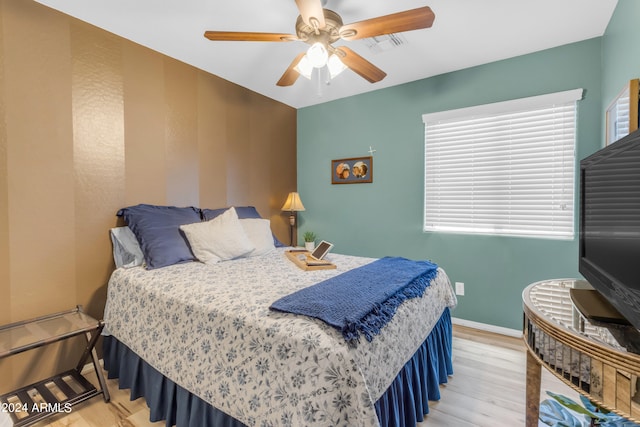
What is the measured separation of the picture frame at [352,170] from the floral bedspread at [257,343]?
5.72 ft

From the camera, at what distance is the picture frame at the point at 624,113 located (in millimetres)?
1531

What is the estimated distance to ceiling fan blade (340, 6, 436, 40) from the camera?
145cm

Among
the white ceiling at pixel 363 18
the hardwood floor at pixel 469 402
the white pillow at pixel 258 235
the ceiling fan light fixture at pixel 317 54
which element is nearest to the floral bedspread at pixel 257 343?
the hardwood floor at pixel 469 402

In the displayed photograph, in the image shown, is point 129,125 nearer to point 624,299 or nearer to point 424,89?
point 424,89

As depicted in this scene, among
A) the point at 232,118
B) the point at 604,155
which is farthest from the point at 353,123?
the point at 604,155

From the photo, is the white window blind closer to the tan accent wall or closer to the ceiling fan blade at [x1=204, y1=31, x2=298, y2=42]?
the ceiling fan blade at [x1=204, y1=31, x2=298, y2=42]

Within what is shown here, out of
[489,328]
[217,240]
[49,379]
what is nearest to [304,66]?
[217,240]

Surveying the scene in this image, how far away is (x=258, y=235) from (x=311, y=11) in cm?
181

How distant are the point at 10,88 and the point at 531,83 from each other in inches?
152

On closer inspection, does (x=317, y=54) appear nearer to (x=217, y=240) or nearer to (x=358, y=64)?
(x=358, y=64)

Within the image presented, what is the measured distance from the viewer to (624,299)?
0.90 m

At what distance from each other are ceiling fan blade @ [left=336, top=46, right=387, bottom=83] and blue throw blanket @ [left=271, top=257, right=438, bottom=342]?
54.4 inches

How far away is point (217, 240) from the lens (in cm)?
230

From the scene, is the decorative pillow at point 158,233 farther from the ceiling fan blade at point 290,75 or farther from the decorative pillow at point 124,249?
the ceiling fan blade at point 290,75
